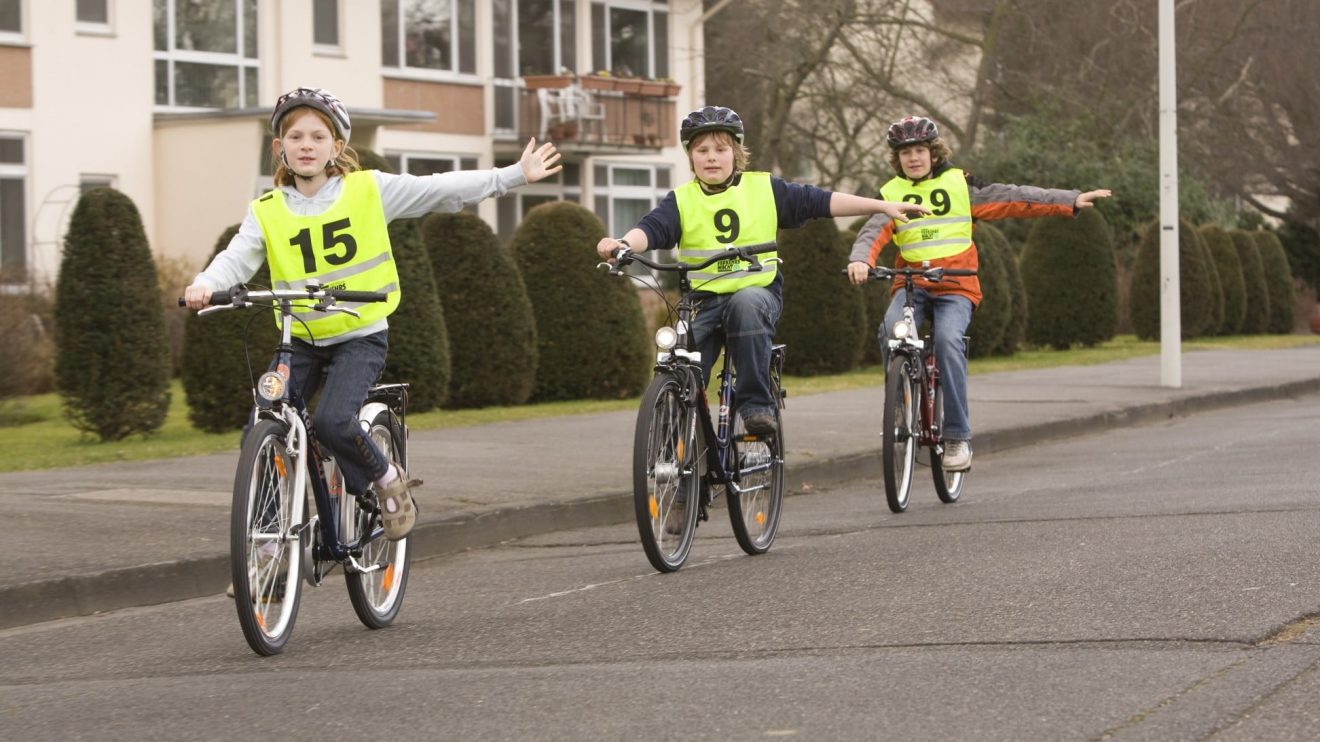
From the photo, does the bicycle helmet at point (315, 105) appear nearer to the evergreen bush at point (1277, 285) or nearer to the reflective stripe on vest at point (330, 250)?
the reflective stripe on vest at point (330, 250)

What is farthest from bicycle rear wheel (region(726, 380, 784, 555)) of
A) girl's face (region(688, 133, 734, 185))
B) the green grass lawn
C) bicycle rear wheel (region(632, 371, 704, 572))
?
the green grass lawn

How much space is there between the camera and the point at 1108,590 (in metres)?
7.06

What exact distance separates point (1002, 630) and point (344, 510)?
7.38ft

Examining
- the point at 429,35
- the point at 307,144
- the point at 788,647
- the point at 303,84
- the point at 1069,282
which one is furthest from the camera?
the point at 429,35

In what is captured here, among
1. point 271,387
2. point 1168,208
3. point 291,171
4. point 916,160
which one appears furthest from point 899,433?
point 1168,208

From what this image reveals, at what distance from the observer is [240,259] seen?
6.83 metres

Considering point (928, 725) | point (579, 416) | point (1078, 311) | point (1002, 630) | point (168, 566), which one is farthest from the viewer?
point (1078, 311)

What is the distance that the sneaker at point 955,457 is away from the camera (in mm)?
10695

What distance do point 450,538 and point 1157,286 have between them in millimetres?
24001

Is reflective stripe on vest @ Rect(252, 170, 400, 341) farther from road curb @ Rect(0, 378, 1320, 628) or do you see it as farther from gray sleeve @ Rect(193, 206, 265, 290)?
road curb @ Rect(0, 378, 1320, 628)

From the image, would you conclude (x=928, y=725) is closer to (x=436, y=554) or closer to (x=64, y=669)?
(x=64, y=669)

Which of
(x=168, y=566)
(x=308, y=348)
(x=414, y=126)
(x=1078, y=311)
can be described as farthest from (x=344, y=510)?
(x=414, y=126)

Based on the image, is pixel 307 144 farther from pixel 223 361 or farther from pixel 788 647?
pixel 223 361

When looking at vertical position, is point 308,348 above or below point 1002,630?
above
